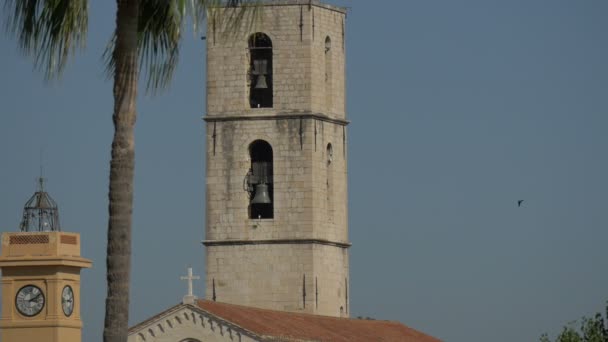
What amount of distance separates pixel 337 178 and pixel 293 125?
3.09 m

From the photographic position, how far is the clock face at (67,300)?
187 ft

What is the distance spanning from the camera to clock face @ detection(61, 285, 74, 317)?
5700 centimetres

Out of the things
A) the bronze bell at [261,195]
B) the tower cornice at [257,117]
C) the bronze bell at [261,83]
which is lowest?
the bronze bell at [261,195]

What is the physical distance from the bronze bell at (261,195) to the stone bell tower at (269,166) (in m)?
0.03

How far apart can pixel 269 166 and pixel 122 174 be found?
Answer: 4473 centimetres

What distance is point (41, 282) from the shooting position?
189 feet

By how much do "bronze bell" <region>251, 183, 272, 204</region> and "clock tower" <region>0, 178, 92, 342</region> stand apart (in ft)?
27.7

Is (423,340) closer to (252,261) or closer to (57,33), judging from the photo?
(252,261)

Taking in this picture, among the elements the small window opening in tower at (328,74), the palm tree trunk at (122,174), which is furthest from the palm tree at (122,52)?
the small window opening in tower at (328,74)

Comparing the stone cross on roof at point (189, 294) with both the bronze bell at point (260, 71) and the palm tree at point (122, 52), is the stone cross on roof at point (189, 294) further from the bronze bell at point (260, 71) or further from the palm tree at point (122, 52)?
the palm tree at point (122, 52)

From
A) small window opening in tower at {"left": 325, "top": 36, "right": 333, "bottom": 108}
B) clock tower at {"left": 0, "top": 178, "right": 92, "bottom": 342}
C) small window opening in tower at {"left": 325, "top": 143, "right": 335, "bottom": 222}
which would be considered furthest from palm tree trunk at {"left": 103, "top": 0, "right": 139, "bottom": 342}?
small window opening in tower at {"left": 325, "top": 143, "right": 335, "bottom": 222}

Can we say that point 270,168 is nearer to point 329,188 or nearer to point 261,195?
point 261,195

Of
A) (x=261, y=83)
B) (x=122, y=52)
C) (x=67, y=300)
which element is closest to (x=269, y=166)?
(x=261, y=83)

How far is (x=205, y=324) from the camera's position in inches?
2325
